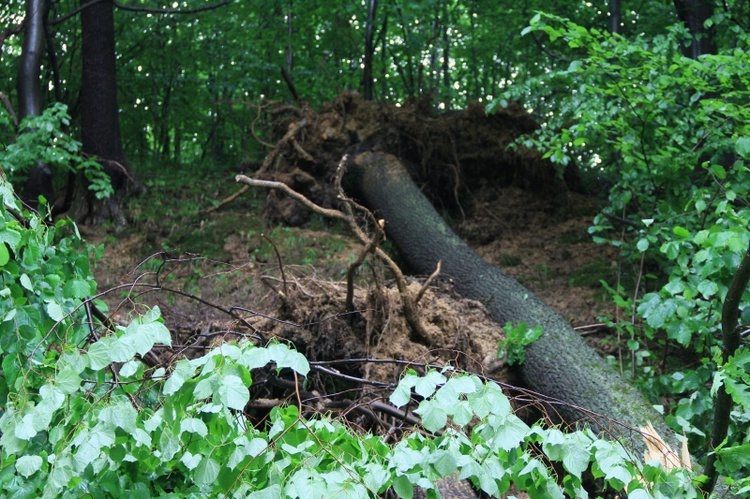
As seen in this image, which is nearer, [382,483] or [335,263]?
[382,483]

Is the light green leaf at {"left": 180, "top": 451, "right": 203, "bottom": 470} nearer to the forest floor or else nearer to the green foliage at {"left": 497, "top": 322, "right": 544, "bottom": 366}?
the forest floor

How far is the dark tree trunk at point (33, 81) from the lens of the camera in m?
7.99

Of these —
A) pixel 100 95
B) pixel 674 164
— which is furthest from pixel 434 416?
pixel 100 95

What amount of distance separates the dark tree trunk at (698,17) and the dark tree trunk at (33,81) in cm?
697

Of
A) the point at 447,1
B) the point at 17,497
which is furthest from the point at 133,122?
the point at 17,497

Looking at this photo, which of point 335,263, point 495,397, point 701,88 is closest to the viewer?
point 495,397

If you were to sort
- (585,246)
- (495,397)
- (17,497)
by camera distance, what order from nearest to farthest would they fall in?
(495,397), (17,497), (585,246)

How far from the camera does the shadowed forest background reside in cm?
223

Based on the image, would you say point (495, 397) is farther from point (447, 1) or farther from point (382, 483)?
point (447, 1)

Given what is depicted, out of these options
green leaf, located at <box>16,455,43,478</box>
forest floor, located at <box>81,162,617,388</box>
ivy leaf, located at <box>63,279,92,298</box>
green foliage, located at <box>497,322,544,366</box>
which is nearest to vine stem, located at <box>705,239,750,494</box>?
forest floor, located at <box>81,162,617,388</box>

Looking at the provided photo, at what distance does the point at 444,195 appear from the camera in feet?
31.1

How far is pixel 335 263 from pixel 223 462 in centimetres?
531

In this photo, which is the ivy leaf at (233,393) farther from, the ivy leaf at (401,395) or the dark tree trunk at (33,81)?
the dark tree trunk at (33,81)

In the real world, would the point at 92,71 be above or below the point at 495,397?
above
